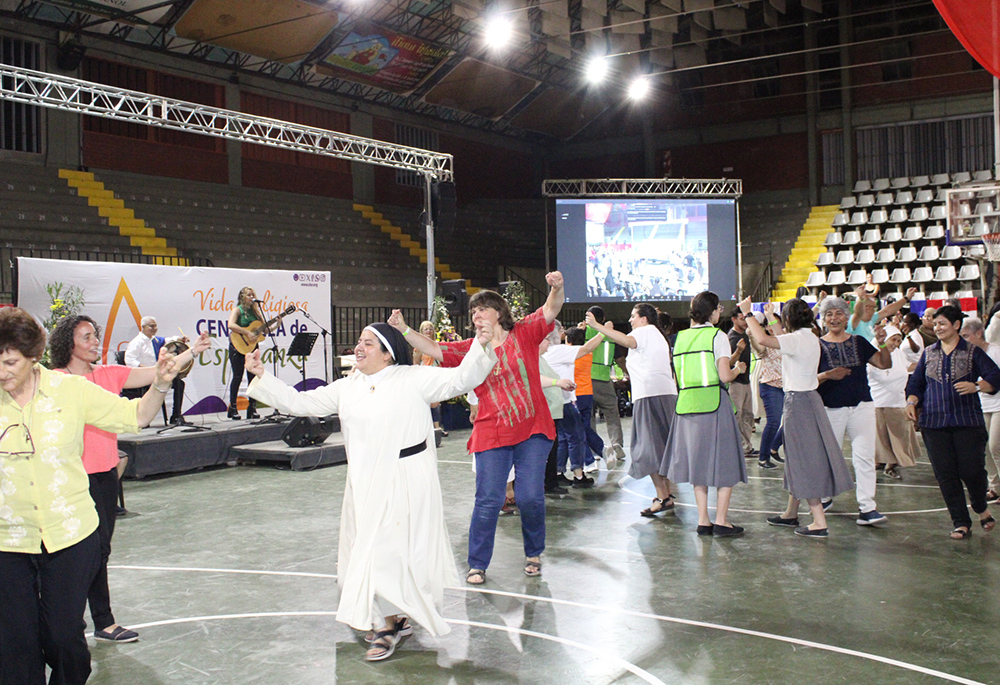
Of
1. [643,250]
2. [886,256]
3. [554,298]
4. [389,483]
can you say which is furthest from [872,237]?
[389,483]

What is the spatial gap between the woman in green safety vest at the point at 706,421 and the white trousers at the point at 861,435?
767 mm

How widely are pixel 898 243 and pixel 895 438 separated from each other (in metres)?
13.9

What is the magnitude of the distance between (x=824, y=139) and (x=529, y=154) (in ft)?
29.1

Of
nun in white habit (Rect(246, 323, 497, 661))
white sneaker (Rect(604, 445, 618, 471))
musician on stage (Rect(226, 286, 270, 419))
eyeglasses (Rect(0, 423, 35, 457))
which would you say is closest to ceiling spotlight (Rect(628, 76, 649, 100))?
musician on stage (Rect(226, 286, 270, 419))

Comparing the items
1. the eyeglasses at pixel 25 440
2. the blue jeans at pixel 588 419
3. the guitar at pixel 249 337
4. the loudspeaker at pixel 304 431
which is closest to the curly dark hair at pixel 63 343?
the eyeglasses at pixel 25 440

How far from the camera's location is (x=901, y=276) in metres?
18.3

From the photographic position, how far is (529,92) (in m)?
23.3

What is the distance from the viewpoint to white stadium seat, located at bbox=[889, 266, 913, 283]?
18250 millimetres

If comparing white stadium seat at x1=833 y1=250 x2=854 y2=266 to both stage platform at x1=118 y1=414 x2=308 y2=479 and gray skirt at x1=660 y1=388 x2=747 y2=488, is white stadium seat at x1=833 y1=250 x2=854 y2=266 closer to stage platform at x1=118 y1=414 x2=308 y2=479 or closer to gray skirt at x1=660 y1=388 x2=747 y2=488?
stage platform at x1=118 y1=414 x2=308 y2=479

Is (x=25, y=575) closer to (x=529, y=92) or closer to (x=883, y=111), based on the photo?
(x=529, y=92)

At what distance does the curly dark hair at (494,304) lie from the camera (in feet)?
15.0

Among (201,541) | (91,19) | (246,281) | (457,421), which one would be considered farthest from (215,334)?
(91,19)

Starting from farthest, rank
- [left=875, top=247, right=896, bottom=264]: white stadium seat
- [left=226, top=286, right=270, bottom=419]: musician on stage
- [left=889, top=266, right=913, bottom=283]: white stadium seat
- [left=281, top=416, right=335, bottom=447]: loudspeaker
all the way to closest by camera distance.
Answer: [left=875, top=247, right=896, bottom=264]: white stadium seat, [left=889, top=266, right=913, bottom=283]: white stadium seat, [left=226, top=286, right=270, bottom=419]: musician on stage, [left=281, top=416, right=335, bottom=447]: loudspeaker

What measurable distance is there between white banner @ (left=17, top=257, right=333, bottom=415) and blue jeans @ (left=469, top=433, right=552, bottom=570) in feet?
18.2
